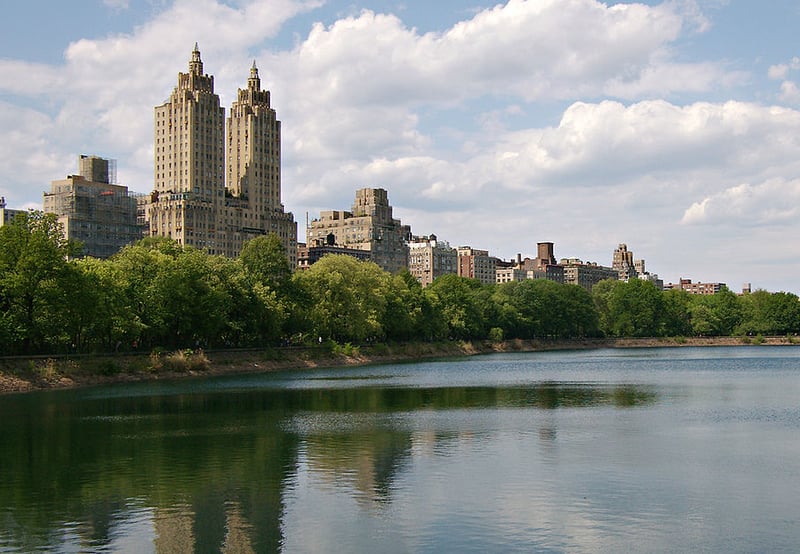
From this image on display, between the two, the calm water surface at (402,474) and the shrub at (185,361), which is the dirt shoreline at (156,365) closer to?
the shrub at (185,361)

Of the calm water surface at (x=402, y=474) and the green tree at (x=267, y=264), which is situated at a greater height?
the green tree at (x=267, y=264)

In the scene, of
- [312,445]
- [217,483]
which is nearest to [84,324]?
[312,445]

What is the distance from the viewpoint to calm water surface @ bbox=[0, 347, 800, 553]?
30.5 metres

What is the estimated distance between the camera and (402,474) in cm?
4088

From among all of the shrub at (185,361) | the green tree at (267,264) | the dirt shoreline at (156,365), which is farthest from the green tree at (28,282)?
the green tree at (267,264)

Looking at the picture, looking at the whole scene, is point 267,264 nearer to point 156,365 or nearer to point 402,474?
point 156,365

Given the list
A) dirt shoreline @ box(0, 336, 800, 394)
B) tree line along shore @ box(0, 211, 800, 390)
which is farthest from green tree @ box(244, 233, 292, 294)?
dirt shoreline @ box(0, 336, 800, 394)

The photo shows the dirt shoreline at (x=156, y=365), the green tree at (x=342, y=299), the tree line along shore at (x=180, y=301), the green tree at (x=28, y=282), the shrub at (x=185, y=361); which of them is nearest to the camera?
the green tree at (x=28, y=282)

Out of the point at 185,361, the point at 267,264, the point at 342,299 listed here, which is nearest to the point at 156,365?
the point at 185,361

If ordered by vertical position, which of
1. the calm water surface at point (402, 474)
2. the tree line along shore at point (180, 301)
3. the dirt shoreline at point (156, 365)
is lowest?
the calm water surface at point (402, 474)

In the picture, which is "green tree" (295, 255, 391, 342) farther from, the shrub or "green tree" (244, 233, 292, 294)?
the shrub

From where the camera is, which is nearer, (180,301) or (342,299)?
(180,301)

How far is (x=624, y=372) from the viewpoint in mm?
119312

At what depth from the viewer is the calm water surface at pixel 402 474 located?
30484 mm
